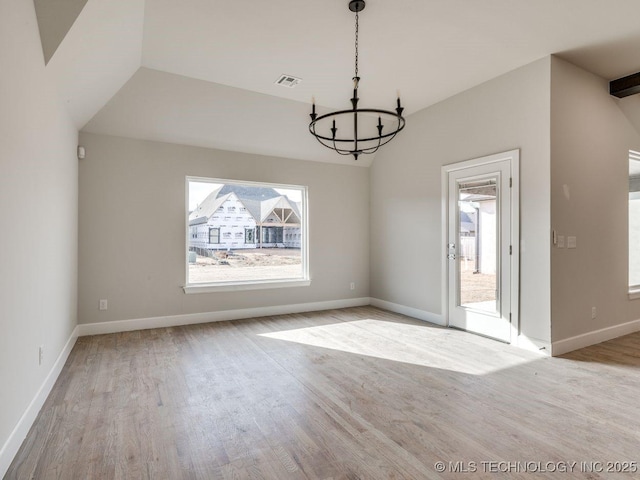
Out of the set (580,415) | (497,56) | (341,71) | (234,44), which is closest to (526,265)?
(580,415)

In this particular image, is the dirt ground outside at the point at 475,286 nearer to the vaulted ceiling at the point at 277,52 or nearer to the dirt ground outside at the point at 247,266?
the vaulted ceiling at the point at 277,52

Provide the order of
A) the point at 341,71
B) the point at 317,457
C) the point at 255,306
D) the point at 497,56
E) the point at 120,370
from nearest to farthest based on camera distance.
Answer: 1. the point at 317,457
2. the point at 120,370
3. the point at 497,56
4. the point at 341,71
5. the point at 255,306

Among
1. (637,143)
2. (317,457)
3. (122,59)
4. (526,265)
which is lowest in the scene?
(317,457)

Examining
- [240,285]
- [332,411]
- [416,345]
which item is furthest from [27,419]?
[416,345]

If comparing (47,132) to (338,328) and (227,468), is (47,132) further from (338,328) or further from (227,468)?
(338,328)

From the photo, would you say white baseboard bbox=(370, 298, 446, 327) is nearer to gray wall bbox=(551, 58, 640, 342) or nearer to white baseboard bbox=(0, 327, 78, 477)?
gray wall bbox=(551, 58, 640, 342)

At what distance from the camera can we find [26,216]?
220cm

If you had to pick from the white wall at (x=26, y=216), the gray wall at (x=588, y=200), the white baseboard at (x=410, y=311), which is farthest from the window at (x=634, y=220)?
the white wall at (x=26, y=216)

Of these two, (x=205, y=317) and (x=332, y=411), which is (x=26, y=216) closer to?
(x=332, y=411)

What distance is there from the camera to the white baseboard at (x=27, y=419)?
1.82 m

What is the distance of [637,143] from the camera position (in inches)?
175

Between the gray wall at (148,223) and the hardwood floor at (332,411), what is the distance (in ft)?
2.29

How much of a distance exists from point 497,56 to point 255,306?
14.1 ft

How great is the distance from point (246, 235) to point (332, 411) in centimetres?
344
